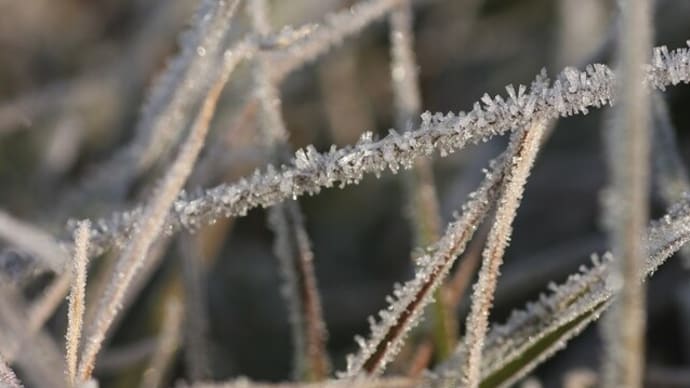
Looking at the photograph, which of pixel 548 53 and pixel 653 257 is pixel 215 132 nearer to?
pixel 548 53

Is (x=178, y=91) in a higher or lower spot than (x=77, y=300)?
higher

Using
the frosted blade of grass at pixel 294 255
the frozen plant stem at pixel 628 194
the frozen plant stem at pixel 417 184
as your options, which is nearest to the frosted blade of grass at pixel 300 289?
the frosted blade of grass at pixel 294 255

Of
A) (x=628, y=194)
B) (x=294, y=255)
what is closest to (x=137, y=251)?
(x=294, y=255)

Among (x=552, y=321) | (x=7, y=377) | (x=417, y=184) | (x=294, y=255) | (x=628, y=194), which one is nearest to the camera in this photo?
(x=628, y=194)

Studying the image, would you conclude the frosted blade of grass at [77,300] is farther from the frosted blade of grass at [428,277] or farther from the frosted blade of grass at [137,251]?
the frosted blade of grass at [428,277]

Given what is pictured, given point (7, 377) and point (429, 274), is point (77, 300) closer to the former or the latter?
point (7, 377)

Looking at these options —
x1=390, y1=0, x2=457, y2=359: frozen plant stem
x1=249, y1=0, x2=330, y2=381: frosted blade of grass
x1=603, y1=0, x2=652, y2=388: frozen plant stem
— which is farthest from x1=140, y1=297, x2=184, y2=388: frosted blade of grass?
x1=603, y1=0, x2=652, y2=388: frozen plant stem

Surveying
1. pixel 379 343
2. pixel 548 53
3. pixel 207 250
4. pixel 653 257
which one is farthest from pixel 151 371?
pixel 548 53

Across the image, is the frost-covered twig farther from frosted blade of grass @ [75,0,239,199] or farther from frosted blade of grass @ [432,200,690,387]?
frosted blade of grass @ [75,0,239,199]
